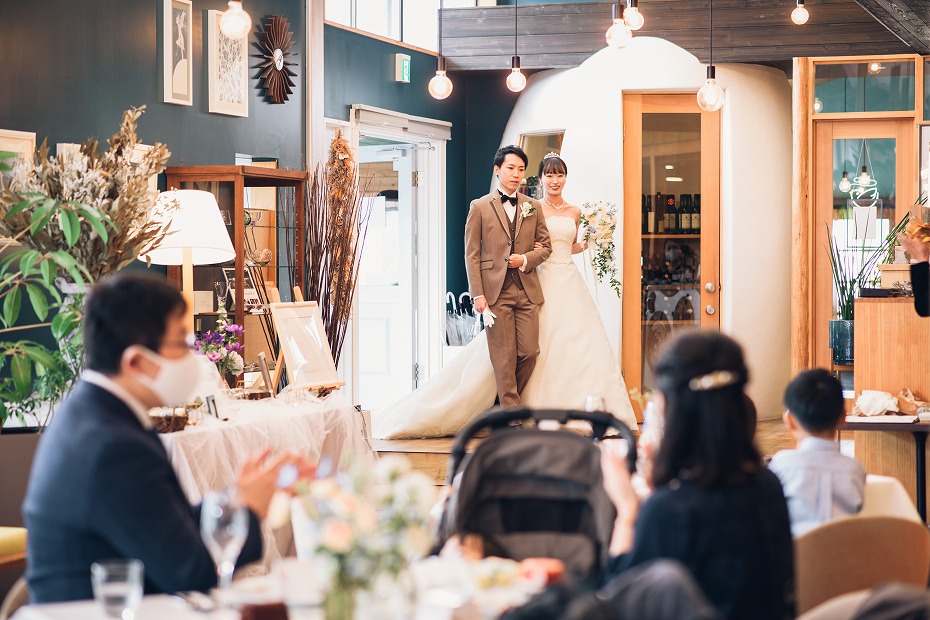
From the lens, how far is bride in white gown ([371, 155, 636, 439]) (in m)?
7.17


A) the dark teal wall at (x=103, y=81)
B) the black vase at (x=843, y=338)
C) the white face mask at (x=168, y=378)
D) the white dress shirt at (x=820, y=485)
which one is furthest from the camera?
the black vase at (x=843, y=338)

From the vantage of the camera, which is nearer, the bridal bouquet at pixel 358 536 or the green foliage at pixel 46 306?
the bridal bouquet at pixel 358 536

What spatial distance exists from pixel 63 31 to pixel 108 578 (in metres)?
4.30

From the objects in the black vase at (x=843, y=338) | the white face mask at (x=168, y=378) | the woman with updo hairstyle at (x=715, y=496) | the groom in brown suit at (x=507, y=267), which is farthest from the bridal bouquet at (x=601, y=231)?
the woman with updo hairstyle at (x=715, y=496)

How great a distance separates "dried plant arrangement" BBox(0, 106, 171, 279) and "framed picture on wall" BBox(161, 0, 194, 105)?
1.83m

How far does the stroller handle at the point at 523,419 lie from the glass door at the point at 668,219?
5942mm

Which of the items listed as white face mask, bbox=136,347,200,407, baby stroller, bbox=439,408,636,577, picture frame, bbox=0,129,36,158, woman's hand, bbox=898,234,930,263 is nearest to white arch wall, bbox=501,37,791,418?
woman's hand, bbox=898,234,930,263

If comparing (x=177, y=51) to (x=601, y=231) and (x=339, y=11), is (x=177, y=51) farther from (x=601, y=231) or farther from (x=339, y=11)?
(x=601, y=231)

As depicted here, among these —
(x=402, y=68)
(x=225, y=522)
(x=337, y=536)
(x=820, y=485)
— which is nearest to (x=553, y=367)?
(x=402, y=68)

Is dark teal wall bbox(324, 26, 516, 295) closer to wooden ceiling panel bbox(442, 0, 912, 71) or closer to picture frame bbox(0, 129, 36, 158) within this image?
wooden ceiling panel bbox(442, 0, 912, 71)

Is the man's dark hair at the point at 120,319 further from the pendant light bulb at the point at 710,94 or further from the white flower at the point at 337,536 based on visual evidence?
the pendant light bulb at the point at 710,94

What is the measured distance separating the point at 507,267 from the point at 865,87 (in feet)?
10.4

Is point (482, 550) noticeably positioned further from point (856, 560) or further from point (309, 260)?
point (309, 260)

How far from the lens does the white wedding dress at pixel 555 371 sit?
7168mm
